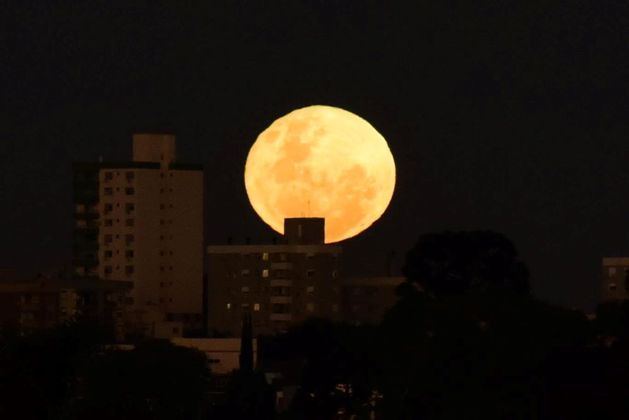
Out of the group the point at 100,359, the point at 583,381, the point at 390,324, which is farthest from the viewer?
the point at 100,359

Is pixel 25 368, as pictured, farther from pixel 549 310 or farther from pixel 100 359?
pixel 100 359

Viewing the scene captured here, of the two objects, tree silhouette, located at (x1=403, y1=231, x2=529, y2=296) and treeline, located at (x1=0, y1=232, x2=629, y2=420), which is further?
tree silhouette, located at (x1=403, y1=231, x2=529, y2=296)

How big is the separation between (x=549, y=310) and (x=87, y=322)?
664 inches

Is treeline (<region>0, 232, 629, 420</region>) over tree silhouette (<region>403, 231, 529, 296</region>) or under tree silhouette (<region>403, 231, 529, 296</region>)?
under

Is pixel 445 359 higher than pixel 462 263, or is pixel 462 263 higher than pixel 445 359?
pixel 462 263

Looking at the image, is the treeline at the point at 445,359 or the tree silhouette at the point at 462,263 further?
the tree silhouette at the point at 462,263

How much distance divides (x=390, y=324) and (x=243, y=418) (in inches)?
534

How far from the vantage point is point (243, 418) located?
393ft

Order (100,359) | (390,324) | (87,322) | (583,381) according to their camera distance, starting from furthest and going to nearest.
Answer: (100,359) → (87,322) → (390,324) → (583,381)

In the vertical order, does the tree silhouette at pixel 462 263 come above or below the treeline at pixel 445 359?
above

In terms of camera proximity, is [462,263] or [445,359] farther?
[462,263]

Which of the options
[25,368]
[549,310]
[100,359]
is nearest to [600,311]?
[549,310]

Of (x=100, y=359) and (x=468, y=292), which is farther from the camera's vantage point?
(x=100, y=359)

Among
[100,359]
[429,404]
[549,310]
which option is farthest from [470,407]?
[100,359]
